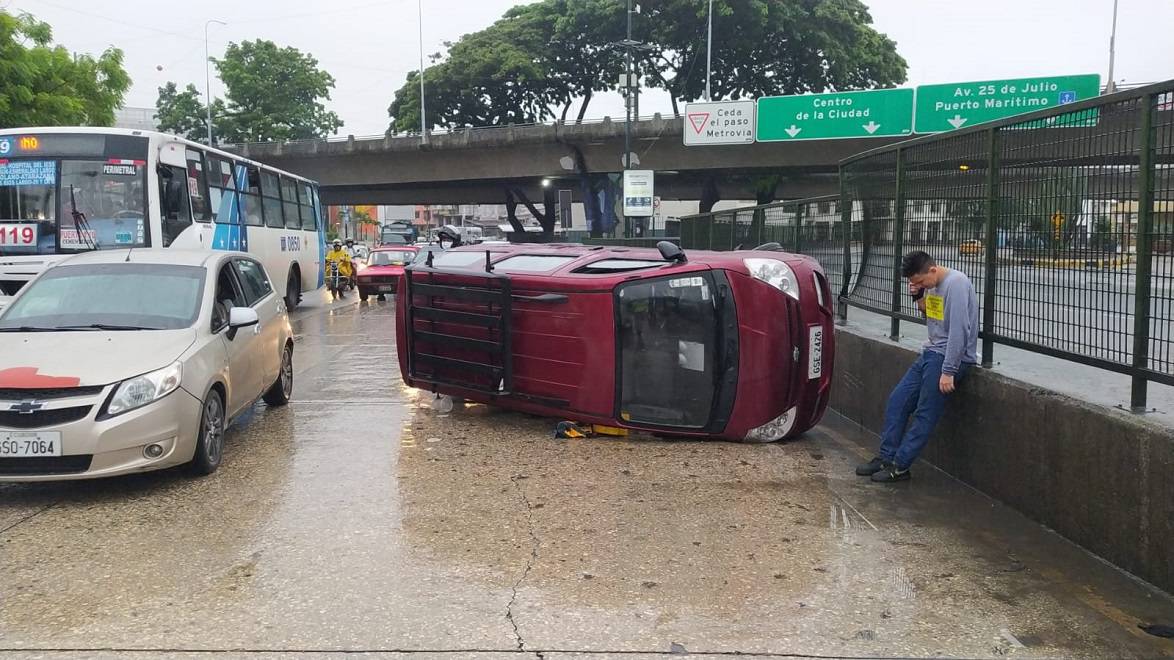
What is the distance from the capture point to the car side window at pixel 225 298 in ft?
21.0

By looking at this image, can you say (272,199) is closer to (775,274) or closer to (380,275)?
(380,275)

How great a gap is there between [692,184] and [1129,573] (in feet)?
141

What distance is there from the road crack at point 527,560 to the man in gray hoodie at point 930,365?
86.4 inches

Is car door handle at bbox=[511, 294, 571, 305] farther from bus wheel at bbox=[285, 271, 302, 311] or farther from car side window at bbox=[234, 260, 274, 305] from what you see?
bus wheel at bbox=[285, 271, 302, 311]

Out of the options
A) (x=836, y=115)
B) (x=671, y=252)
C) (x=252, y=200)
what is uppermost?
(x=836, y=115)

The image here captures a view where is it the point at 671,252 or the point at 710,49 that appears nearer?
the point at 671,252

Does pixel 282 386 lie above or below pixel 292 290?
below

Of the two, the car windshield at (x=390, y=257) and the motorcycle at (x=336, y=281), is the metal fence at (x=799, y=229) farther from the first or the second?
the motorcycle at (x=336, y=281)

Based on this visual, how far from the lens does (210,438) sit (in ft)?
19.3

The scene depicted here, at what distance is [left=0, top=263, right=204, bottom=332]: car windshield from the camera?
20.0 ft

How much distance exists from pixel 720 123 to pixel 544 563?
28.7 metres

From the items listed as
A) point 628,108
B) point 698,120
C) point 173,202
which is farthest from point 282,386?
point 628,108

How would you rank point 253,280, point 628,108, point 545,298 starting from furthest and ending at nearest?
point 628,108, point 253,280, point 545,298

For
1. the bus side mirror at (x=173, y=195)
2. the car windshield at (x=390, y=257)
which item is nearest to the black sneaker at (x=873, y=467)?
the bus side mirror at (x=173, y=195)
